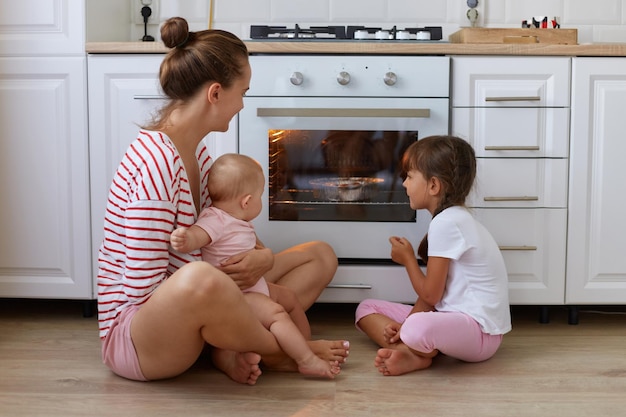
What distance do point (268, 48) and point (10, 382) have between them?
3.86 ft

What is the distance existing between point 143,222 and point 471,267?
2.85 feet

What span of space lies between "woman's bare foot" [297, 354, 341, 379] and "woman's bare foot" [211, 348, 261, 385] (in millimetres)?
108

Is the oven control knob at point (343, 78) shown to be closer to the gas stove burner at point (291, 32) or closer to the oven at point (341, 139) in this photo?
the oven at point (341, 139)

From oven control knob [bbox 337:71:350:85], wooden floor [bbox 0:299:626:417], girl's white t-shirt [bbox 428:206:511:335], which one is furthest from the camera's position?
oven control knob [bbox 337:71:350:85]

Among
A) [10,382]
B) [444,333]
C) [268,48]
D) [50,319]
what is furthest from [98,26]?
[444,333]

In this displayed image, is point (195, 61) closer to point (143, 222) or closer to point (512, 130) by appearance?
point (143, 222)

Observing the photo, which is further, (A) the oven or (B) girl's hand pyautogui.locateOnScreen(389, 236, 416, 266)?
(A) the oven

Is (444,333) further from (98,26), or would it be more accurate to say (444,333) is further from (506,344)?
(98,26)

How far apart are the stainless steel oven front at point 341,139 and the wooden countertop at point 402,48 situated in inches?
0.9

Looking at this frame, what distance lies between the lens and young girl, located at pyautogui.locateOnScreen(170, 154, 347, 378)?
6.57 ft

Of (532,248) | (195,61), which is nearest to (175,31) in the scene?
(195,61)

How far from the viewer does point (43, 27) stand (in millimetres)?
2521

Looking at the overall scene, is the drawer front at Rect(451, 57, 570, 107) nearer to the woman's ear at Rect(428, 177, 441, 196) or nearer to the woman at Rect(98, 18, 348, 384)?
the woman's ear at Rect(428, 177, 441, 196)

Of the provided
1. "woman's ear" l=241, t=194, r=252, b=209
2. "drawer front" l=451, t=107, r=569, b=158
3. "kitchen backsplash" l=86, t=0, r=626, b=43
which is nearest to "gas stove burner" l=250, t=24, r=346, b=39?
"kitchen backsplash" l=86, t=0, r=626, b=43
